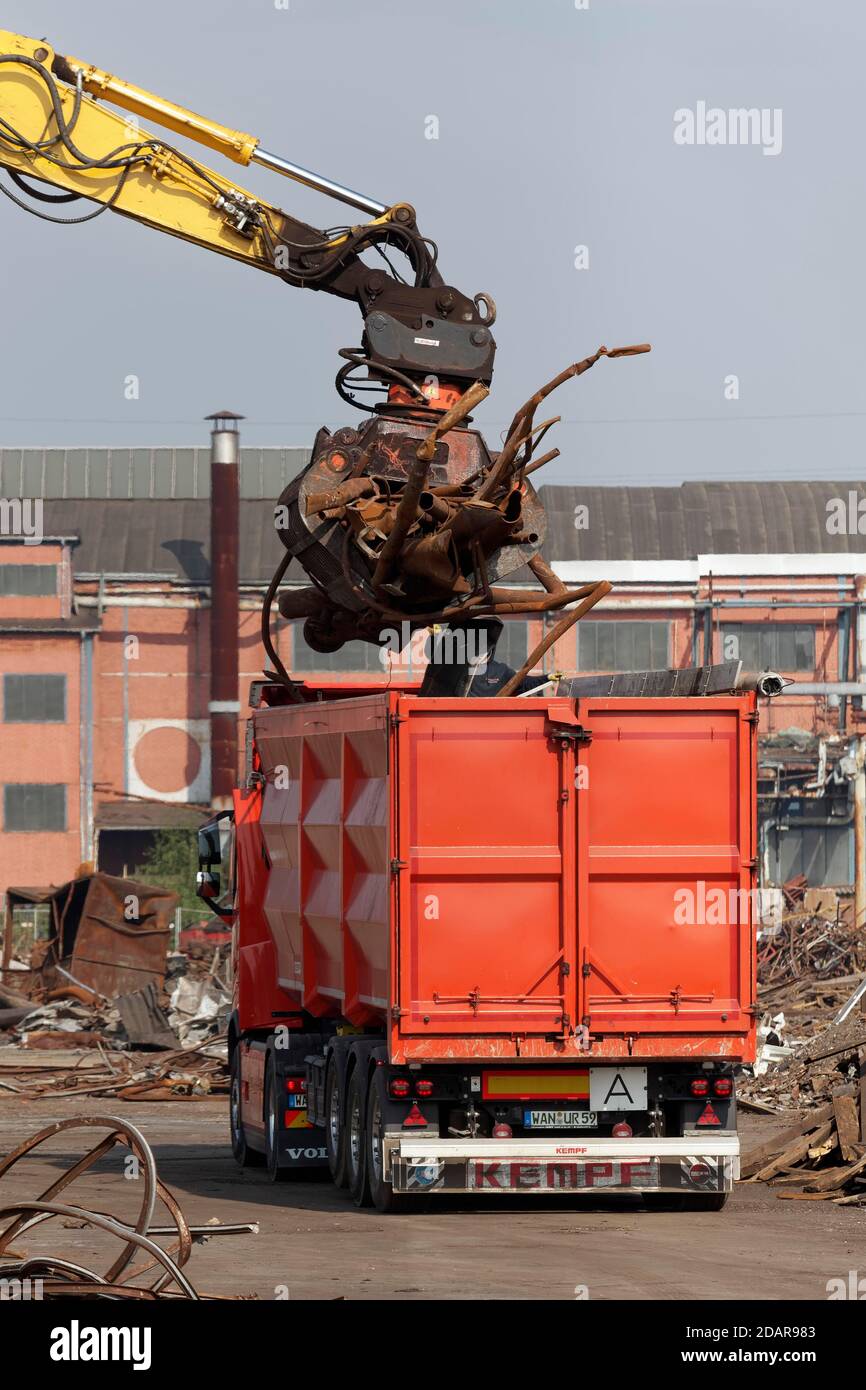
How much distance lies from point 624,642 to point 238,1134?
4727 centimetres

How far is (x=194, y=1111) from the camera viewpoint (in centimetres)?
2442

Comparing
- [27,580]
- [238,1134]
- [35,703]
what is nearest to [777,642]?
[35,703]

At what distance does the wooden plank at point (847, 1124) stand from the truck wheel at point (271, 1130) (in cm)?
418

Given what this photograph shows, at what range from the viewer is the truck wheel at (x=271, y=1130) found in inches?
672

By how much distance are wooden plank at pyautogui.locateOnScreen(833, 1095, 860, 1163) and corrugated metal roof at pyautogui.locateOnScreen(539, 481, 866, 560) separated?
2004 inches

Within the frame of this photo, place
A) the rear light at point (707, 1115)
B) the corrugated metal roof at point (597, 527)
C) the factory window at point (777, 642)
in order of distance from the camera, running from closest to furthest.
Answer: the rear light at point (707, 1115) → the factory window at point (777, 642) → the corrugated metal roof at point (597, 527)

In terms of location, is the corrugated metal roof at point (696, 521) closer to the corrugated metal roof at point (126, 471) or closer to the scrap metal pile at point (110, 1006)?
the corrugated metal roof at point (126, 471)

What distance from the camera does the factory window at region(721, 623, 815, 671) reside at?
64.9 metres

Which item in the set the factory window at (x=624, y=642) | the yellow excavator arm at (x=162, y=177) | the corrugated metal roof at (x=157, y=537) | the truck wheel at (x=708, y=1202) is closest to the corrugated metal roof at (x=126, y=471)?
the corrugated metal roof at (x=157, y=537)

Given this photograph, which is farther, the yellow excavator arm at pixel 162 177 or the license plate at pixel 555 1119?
the yellow excavator arm at pixel 162 177

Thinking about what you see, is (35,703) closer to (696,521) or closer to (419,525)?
(696,521)

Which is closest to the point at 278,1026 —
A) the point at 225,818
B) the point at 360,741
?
the point at 225,818

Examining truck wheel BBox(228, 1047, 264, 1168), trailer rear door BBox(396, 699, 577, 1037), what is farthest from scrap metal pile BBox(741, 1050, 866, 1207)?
truck wheel BBox(228, 1047, 264, 1168)

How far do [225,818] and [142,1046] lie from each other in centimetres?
1161
